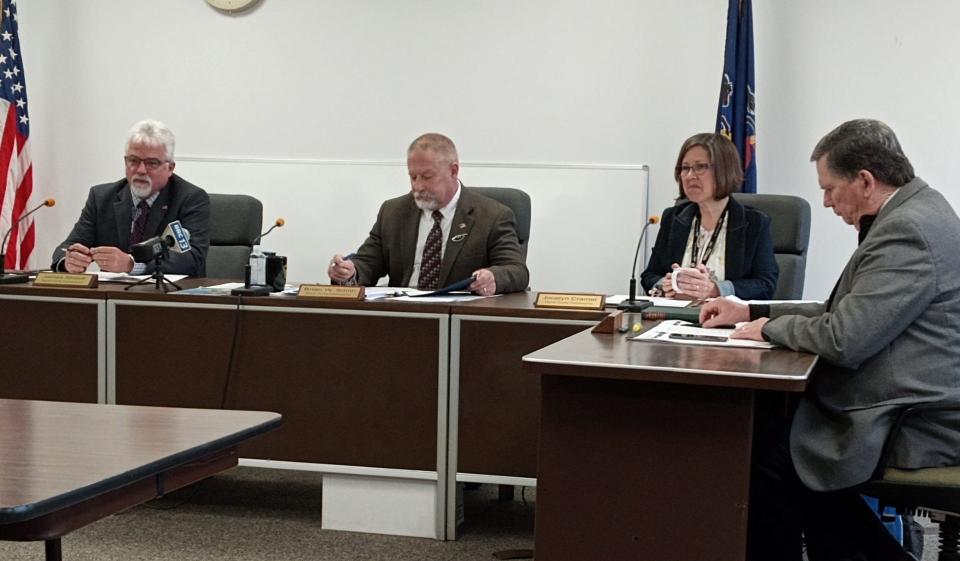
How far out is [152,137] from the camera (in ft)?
12.8

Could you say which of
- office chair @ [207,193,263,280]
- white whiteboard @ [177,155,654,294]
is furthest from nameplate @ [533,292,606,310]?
white whiteboard @ [177,155,654,294]

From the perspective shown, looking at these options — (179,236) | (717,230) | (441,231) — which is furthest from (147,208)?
(717,230)

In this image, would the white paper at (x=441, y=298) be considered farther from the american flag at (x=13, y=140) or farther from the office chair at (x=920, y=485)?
the american flag at (x=13, y=140)

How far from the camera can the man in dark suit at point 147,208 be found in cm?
390

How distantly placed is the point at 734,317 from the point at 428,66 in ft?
9.80

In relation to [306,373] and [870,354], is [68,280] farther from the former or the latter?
[870,354]

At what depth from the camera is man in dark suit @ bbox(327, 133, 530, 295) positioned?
146 inches

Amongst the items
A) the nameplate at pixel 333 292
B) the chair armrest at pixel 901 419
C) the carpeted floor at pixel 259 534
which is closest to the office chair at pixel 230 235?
the carpeted floor at pixel 259 534

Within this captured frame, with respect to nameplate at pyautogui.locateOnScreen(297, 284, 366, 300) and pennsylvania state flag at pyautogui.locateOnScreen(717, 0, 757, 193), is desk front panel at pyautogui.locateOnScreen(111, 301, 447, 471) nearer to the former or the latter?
nameplate at pyautogui.locateOnScreen(297, 284, 366, 300)

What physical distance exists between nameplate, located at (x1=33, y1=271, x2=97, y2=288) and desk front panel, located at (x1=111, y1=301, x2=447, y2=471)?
122 mm

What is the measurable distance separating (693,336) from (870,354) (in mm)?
369

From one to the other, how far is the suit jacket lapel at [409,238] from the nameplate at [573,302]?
81 cm

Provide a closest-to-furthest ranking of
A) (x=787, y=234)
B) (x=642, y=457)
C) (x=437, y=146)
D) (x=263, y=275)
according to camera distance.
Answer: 1. (x=642, y=457)
2. (x=263, y=275)
3. (x=437, y=146)
4. (x=787, y=234)

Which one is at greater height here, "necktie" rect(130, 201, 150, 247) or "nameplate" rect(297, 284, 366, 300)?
"necktie" rect(130, 201, 150, 247)
